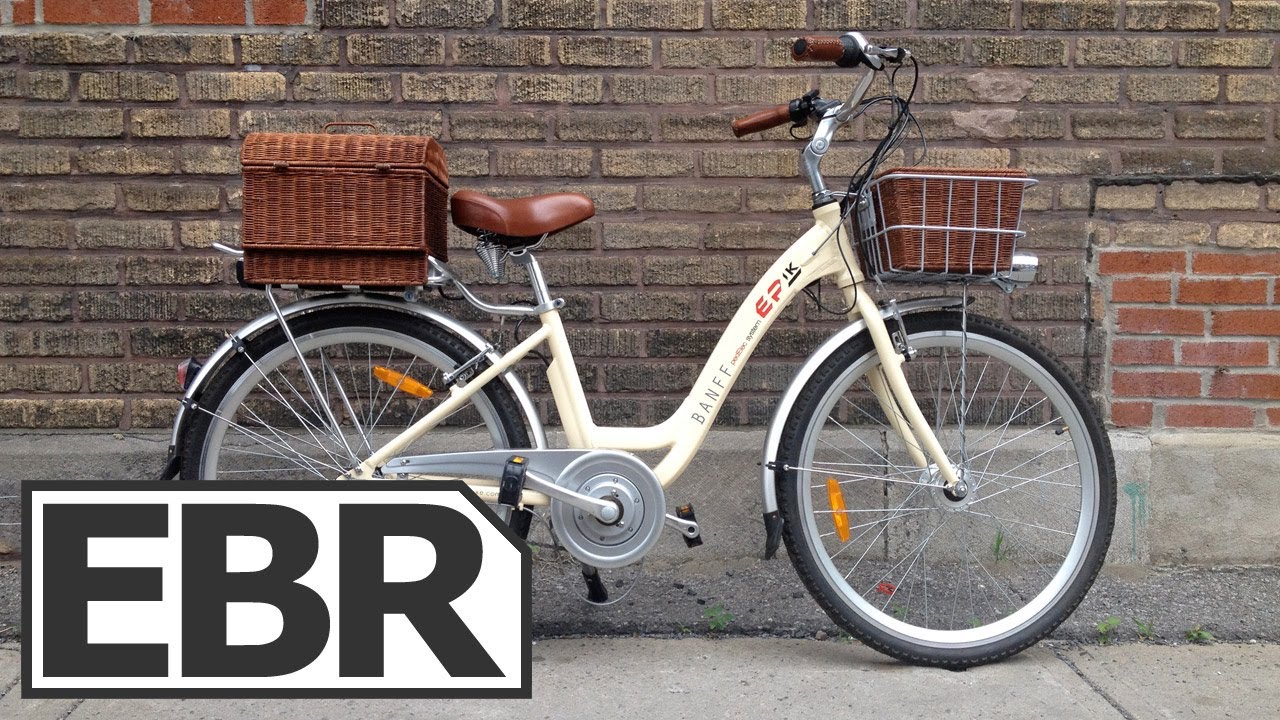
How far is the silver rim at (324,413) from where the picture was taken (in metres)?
2.69

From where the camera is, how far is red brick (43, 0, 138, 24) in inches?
130

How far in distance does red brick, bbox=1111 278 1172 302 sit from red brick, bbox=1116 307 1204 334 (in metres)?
0.03

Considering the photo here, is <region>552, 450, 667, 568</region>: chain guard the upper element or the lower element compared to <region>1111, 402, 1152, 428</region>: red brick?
lower

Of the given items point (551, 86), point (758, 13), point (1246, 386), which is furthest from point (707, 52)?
point (1246, 386)

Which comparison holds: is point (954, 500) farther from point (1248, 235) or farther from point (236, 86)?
point (236, 86)

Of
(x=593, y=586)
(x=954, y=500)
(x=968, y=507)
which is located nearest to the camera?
(x=954, y=500)

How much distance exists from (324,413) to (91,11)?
4.95ft

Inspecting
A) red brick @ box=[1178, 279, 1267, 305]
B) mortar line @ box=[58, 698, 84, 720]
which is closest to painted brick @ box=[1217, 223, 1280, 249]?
red brick @ box=[1178, 279, 1267, 305]

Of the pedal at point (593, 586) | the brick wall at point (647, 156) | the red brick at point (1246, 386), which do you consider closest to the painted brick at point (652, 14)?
the brick wall at point (647, 156)

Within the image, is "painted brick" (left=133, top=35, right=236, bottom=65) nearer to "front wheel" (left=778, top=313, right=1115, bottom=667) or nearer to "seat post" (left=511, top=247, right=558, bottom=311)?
"seat post" (left=511, top=247, right=558, bottom=311)

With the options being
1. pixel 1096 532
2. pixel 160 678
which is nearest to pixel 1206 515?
pixel 1096 532

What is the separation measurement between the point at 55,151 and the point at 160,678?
5.83 ft

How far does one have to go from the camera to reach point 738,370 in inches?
110

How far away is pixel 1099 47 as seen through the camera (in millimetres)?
3371
